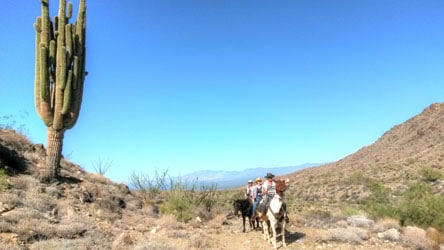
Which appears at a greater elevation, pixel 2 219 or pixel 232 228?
pixel 2 219

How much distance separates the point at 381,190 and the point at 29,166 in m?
22.2

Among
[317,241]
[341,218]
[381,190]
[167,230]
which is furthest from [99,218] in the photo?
[381,190]

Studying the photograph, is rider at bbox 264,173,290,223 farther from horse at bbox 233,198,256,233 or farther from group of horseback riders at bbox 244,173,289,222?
horse at bbox 233,198,256,233

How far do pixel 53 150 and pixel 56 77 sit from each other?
3.04 meters

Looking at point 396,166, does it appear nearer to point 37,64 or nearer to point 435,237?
point 435,237

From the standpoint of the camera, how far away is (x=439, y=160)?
3509 centimetres

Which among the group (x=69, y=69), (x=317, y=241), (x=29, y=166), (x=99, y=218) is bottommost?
(x=317, y=241)

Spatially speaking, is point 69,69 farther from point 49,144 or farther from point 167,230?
point 167,230

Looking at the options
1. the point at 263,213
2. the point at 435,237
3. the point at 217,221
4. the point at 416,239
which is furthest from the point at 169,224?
the point at 435,237

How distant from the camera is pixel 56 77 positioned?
15.6 metres

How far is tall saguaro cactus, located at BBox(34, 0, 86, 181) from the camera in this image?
15.4m

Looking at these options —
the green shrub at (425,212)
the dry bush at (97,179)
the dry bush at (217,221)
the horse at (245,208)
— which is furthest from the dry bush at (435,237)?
the dry bush at (97,179)

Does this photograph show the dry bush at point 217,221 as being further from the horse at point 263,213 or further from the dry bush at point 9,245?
the dry bush at point 9,245

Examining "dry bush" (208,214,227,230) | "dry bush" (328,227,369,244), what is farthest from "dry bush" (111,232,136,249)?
"dry bush" (328,227,369,244)
